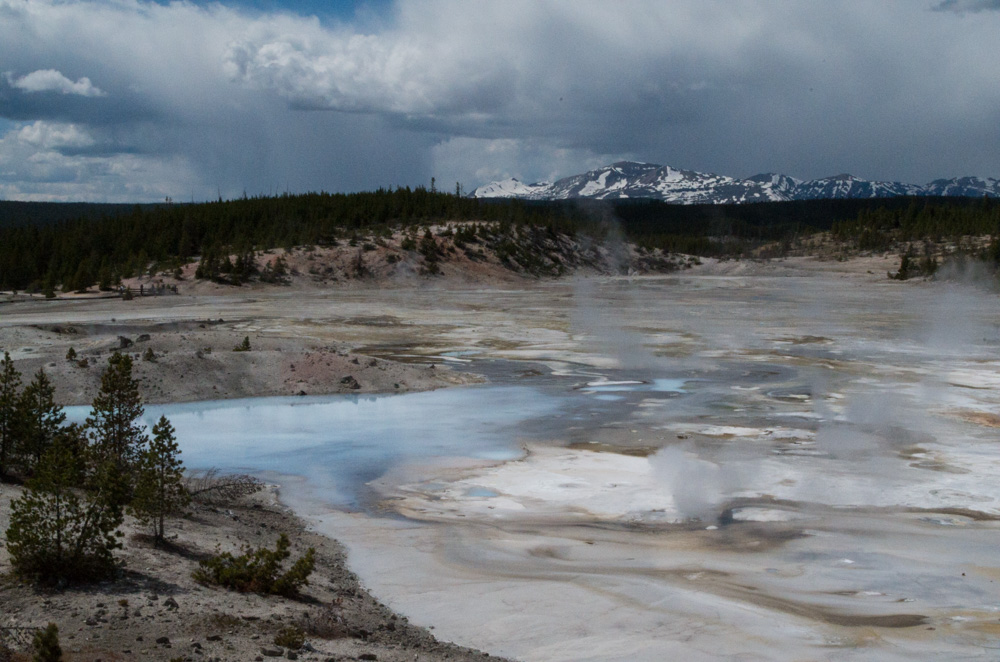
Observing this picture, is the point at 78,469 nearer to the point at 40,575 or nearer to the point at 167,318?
the point at 40,575

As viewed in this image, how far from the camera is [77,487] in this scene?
408 inches

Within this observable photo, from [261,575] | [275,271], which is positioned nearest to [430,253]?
[275,271]

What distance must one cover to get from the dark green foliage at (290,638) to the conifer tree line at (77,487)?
183 centimetres

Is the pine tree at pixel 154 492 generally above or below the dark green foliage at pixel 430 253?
below

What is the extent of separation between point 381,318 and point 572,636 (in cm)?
3270

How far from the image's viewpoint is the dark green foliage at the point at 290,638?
6.79 m

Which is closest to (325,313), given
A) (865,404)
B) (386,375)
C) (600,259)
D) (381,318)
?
(381,318)

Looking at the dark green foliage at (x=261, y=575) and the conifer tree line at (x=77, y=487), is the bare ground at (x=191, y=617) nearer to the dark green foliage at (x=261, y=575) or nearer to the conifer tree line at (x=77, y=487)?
the dark green foliage at (x=261, y=575)

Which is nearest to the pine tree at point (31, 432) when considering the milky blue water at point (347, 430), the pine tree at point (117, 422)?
the pine tree at point (117, 422)

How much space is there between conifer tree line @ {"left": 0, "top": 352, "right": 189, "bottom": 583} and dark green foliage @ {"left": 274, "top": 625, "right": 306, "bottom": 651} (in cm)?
183

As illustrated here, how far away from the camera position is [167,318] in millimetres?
37969

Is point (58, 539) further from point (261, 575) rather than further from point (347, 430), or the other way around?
point (347, 430)

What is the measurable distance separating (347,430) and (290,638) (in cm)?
1130

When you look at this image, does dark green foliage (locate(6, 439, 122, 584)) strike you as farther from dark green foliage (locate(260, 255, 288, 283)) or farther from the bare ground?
dark green foliage (locate(260, 255, 288, 283))
